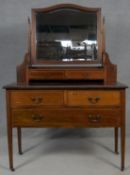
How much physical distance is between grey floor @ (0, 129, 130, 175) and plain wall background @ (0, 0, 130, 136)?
0.67m

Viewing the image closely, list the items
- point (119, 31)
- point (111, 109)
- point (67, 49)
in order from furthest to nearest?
point (119, 31) → point (67, 49) → point (111, 109)

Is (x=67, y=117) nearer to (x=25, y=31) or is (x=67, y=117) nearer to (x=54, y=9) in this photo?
(x=54, y=9)

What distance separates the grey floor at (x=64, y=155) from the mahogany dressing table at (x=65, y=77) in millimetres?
112

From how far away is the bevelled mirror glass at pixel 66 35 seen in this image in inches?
92.3

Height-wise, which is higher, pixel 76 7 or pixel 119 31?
pixel 76 7

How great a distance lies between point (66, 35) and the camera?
2.35 metres

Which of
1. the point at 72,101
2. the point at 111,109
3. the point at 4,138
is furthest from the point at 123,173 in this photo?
the point at 4,138

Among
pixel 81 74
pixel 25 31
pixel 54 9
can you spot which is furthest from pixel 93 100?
pixel 25 31

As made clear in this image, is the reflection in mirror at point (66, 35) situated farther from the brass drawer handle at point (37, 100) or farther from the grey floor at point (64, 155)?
the grey floor at point (64, 155)

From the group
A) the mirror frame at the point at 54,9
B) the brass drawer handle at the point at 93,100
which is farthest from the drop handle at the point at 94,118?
the mirror frame at the point at 54,9

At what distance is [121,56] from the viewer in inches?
108

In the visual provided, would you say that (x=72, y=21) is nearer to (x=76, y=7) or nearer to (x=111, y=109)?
(x=76, y=7)

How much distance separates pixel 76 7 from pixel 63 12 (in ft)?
0.40

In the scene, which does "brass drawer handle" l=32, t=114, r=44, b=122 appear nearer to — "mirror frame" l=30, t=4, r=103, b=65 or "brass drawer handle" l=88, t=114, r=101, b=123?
"brass drawer handle" l=88, t=114, r=101, b=123
